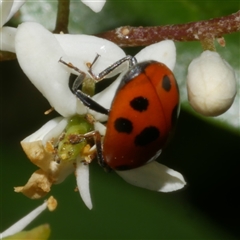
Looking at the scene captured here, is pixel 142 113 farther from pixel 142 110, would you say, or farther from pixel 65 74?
pixel 65 74

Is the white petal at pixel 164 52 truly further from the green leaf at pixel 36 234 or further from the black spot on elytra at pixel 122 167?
the green leaf at pixel 36 234

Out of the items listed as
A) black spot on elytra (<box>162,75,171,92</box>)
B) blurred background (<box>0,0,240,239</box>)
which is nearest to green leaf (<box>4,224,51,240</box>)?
black spot on elytra (<box>162,75,171,92</box>)

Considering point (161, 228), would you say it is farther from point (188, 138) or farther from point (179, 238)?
point (188, 138)

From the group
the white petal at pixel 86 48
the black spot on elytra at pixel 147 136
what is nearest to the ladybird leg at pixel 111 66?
the white petal at pixel 86 48

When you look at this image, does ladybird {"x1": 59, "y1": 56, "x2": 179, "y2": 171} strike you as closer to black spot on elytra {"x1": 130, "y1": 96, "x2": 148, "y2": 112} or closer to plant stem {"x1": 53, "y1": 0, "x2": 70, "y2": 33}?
black spot on elytra {"x1": 130, "y1": 96, "x2": 148, "y2": 112}

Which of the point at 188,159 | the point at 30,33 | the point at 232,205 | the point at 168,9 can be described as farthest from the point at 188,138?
the point at 30,33
